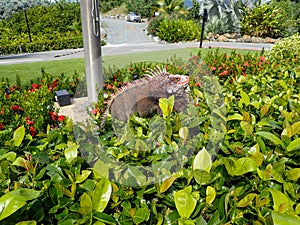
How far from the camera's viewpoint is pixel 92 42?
3.52 m

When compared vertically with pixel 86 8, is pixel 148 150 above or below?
below

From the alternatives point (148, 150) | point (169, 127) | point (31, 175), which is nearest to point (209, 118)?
point (169, 127)

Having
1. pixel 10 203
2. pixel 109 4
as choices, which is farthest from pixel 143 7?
pixel 10 203

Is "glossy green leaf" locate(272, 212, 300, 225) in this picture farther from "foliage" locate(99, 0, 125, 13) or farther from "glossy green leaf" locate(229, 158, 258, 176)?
"foliage" locate(99, 0, 125, 13)

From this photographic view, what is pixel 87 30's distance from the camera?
3.46 m

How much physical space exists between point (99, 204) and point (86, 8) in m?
2.92

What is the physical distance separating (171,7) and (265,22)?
898 cm

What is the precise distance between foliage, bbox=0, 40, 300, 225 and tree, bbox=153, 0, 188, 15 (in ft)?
82.3

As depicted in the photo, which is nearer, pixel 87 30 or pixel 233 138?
pixel 233 138

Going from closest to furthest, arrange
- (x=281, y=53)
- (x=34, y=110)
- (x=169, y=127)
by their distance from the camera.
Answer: (x=169, y=127) < (x=34, y=110) < (x=281, y=53)

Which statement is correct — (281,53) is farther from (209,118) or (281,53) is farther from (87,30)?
(209,118)

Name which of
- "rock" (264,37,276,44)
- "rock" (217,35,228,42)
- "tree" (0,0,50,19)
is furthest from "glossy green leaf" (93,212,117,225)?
"tree" (0,0,50,19)

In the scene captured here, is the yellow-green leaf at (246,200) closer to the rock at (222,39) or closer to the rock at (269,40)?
the rock at (222,39)

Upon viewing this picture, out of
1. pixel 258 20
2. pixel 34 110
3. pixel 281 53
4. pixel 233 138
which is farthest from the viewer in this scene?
pixel 258 20
